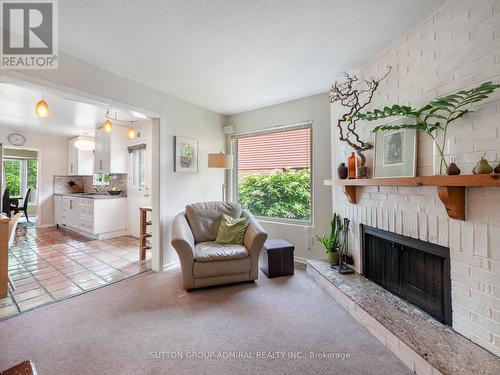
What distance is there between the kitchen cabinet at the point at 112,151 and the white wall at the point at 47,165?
1830mm

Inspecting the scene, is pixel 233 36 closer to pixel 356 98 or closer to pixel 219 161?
pixel 356 98

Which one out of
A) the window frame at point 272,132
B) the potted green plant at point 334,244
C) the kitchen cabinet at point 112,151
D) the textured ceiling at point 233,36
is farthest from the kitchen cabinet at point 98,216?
the potted green plant at point 334,244

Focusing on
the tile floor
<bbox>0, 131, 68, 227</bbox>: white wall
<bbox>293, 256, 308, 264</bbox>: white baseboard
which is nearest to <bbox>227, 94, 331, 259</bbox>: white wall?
<bbox>293, 256, 308, 264</bbox>: white baseboard

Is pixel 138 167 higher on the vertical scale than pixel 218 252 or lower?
higher

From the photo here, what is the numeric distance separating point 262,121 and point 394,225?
2.55 metres

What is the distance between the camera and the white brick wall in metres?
1.42

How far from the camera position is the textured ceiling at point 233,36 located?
5.52 ft

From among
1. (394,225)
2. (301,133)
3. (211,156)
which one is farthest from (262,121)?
(394,225)

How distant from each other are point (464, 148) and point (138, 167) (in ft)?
17.1

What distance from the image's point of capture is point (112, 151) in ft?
15.8

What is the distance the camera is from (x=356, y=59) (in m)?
2.40

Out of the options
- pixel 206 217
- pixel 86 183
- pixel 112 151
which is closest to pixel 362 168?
pixel 206 217

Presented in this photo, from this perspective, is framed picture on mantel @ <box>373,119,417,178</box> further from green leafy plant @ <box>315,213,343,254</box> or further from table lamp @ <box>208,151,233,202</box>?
table lamp @ <box>208,151,233,202</box>

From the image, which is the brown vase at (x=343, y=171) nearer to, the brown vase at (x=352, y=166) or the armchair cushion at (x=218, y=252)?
the brown vase at (x=352, y=166)
